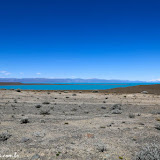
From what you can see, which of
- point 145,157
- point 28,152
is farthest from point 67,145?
point 145,157

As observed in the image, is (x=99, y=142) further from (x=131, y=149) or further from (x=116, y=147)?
(x=131, y=149)

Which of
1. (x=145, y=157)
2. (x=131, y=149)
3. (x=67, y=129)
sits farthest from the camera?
(x=67, y=129)

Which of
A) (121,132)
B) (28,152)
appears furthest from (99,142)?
(28,152)

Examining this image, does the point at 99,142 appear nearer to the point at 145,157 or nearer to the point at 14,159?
the point at 145,157

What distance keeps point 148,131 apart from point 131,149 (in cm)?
294

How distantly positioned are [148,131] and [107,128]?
229cm

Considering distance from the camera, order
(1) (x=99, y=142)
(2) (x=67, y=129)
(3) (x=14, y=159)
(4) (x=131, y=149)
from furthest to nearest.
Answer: (2) (x=67, y=129) → (1) (x=99, y=142) → (4) (x=131, y=149) → (3) (x=14, y=159)

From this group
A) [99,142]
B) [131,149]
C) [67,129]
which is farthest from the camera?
[67,129]

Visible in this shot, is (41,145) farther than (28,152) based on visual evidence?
Yes

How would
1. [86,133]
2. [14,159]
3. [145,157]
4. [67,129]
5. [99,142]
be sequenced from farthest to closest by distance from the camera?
1. [67,129]
2. [86,133]
3. [99,142]
4. [14,159]
5. [145,157]

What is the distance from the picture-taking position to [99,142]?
7.02m

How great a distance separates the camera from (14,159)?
210 inches

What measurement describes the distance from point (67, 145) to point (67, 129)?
2471 mm

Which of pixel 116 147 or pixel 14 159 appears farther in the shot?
pixel 116 147
